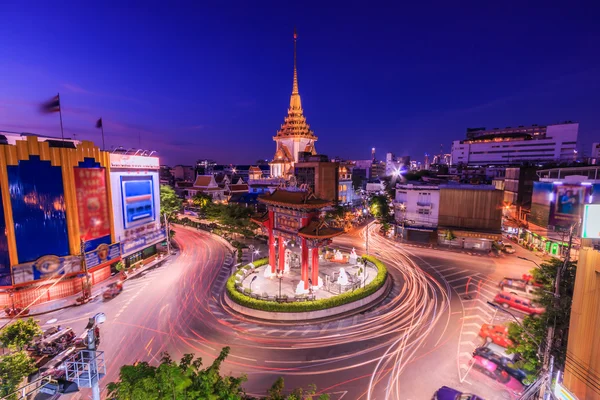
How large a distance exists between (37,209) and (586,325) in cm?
3538

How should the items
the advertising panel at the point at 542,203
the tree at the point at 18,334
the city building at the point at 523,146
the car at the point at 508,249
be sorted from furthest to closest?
the city building at the point at 523,146 < the car at the point at 508,249 < the advertising panel at the point at 542,203 < the tree at the point at 18,334

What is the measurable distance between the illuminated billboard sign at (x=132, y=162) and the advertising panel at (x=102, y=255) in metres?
8.19

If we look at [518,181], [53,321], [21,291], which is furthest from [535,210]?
[21,291]

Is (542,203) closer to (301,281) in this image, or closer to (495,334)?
(495,334)

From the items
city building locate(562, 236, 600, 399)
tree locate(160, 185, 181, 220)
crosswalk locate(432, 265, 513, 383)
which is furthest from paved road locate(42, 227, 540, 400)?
tree locate(160, 185, 181, 220)

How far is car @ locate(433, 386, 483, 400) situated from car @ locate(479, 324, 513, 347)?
253 inches

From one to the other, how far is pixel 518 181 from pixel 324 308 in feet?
155

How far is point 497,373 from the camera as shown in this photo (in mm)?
15867

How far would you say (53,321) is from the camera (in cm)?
2191

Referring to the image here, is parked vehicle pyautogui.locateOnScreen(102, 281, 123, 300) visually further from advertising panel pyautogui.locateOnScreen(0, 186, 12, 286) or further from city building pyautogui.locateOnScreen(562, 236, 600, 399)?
city building pyautogui.locateOnScreen(562, 236, 600, 399)

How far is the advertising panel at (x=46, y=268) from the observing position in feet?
→ 75.5

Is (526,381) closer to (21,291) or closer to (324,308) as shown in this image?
(324,308)

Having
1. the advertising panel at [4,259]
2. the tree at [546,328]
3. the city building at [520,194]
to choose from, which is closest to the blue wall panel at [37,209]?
the advertising panel at [4,259]

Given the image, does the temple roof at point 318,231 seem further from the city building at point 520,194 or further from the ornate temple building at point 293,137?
the ornate temple building at point 293,137
